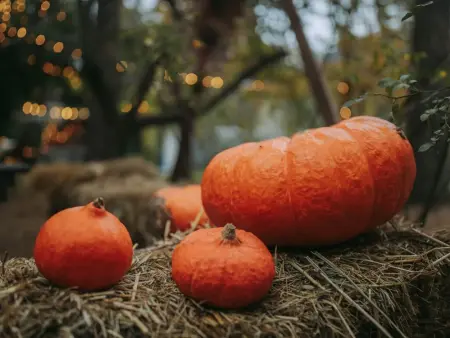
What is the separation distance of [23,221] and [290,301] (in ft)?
7.53

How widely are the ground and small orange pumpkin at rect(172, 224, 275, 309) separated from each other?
1.30 meters

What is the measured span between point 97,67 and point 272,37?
6.31ft

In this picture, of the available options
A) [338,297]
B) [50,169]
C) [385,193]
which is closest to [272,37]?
[50,169]

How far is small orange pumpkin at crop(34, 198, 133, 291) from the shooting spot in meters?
1.31

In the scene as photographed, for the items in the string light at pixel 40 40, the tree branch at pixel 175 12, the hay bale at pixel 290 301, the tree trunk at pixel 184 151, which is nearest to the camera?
the hay bale at pixel 290 301

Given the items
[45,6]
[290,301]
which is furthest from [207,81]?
[290,301]

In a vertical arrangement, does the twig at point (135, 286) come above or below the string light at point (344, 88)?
below

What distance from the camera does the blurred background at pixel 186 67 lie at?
268cm

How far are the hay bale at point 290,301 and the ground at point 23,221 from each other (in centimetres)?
72

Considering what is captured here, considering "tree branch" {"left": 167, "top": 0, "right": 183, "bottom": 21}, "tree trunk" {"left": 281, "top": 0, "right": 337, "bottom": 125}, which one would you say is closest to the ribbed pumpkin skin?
"tree trunk" {"left": 281, "top": 0, "right": 337, "bottom": 125}

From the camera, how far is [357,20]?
4.23 m

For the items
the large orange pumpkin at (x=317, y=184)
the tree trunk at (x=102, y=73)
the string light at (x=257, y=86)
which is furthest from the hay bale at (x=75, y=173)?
the large orange pumpkin at (x=317, y=184)

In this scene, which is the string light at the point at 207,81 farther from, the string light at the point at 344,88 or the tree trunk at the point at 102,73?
the string light at the point at 344,88

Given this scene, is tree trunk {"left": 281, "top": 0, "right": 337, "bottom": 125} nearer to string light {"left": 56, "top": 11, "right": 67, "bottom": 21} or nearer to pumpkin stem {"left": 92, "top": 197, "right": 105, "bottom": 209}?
string light {"left": 56, "top": 11, "right": 67, "bottom": 21}
